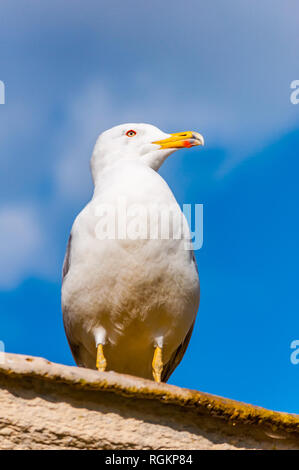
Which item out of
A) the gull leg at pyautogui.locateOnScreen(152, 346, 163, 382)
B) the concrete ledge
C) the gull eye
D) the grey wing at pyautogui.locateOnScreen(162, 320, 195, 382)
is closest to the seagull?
the gull leg at pyautogui.locateOnScreen(152, 346, 163, 382)

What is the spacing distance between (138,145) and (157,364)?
2643 mm

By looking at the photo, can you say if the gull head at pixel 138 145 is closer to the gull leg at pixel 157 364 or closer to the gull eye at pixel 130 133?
the gull eye at pixel 130 133

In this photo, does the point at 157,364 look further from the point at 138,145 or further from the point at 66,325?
the point at 138,145

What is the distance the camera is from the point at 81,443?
4633mm

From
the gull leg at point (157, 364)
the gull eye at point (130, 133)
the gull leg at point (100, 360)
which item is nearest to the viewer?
the gull leg at point (100, 360)

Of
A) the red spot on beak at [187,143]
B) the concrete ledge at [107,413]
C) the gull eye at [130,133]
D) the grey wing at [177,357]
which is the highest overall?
the gull eye at [130,133]

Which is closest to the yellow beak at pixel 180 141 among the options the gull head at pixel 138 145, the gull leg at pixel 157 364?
the gull head at pixel 138 145

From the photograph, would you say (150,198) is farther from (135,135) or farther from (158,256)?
(135,135)

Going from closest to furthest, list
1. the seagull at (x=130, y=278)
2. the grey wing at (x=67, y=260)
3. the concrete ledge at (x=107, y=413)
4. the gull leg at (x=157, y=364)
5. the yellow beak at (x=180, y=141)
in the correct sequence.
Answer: the concrete ledge at (x=107, y=413), the seagull at (x=130, y=278), the gull leg at (x=157, y=364), the grey wing at (x=67, y=260), the yellow beak at (x=180, y=141)

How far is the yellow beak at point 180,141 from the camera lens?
8002 millimetres

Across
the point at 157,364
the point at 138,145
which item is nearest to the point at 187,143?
the point at 138,145

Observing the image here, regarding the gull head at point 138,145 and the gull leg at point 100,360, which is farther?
the gull head at point 138,145

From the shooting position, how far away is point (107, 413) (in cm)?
467

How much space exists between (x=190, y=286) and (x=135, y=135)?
7.11ft
